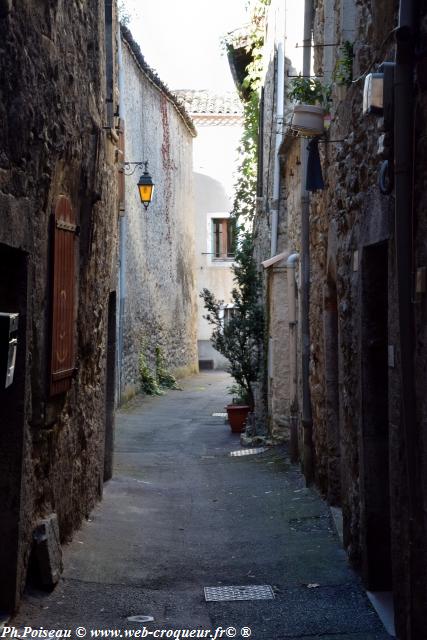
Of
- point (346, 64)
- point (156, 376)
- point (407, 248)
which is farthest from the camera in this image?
point (156, 376)

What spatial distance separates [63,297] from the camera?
249 inches

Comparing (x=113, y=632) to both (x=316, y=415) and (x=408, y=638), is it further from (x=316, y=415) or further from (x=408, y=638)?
(x=316, y=415)

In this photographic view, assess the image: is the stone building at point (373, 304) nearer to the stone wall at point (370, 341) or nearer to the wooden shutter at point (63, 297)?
the stone wall at point (370, 341)

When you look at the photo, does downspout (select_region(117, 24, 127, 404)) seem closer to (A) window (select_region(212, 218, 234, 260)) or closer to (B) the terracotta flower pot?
(B) the terracotta flower pot

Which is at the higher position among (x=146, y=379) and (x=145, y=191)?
(x=145, y=191)

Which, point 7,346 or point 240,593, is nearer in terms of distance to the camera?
point 7,346

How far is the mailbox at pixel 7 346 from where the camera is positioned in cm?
484

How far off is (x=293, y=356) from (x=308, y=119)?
379 cm

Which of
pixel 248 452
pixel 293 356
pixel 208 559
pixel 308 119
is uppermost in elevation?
pixel 308 119

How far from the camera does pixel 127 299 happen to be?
18.6 meters

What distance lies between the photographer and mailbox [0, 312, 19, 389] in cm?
484

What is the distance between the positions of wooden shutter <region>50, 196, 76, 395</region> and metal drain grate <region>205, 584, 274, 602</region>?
5.03ft

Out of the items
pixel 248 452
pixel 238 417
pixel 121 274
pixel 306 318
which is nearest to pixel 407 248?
pixel 306 318

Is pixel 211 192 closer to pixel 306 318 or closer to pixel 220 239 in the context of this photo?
pixel 220 239
